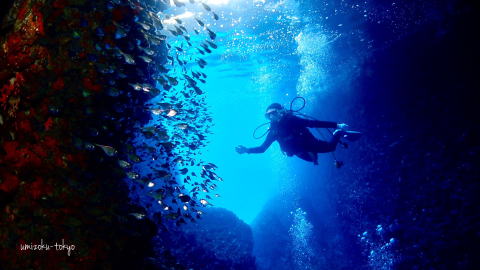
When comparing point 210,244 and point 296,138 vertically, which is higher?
point 296,138

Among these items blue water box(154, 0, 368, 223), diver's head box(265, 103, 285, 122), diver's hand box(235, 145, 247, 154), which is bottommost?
diver's hand box(235, 145, 247, 154)

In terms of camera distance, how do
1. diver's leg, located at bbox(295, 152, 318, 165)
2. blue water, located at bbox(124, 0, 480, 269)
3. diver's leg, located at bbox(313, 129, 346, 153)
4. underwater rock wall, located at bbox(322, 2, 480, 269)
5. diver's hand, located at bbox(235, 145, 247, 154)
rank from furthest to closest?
blue water, located at bbox(124, 0, 480, 269) → underwater rock wall, located at bbox(322, 2, 480, 269) → diver's leg, located at bbox(295, 152, 318, 165) → diver's hand, located at bbox(235, 145, 247, 154) → diver's leg, located at bbox(313, 129, 346, 153)

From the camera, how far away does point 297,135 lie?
8.45 meters

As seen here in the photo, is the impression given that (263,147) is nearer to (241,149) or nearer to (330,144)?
(241,149)

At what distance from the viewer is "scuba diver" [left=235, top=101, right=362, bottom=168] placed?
827 cm

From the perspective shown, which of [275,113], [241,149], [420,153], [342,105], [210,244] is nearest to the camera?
[241,149]

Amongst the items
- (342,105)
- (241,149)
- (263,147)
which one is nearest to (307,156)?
(263,147)

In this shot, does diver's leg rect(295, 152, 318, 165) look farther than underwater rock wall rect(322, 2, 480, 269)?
No

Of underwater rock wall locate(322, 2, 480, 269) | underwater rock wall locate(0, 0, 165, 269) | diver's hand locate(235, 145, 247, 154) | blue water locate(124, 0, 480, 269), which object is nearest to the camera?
underwater rock wall locate(0, 0, 165, 269)

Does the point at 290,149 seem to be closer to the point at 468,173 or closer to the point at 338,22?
the point at 468,173

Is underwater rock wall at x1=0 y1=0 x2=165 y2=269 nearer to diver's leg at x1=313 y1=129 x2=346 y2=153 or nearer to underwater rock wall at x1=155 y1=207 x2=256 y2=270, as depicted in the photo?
diver's leg at x1=313 y1=129 x2=346 y2=153

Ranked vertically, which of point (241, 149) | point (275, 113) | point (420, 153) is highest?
point (420, 153)

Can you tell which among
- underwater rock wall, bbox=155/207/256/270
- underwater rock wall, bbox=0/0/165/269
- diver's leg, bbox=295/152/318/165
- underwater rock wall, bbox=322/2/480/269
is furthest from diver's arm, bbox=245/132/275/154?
underwater rock wall, bbox=322/2/480/269

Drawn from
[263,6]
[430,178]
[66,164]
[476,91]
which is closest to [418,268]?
[430,178]
